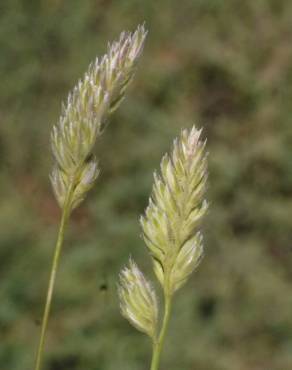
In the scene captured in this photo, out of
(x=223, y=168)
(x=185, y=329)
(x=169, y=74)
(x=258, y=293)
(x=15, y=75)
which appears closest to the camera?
(x=185, y=329)

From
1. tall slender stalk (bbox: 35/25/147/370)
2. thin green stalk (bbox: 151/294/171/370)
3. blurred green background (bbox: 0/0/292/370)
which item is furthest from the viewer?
blurred green background (bbox: 0/0/292/370)

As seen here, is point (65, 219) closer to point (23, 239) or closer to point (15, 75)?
point (23, 239)

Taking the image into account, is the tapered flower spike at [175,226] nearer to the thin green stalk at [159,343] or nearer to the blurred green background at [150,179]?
the thin green stalk at [159,343]

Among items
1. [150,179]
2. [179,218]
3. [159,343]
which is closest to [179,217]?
[179,218]

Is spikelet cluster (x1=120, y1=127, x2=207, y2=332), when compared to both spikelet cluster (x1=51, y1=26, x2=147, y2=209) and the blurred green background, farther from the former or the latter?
the blurred green background

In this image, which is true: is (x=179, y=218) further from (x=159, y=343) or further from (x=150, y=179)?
(x=150, y=179)

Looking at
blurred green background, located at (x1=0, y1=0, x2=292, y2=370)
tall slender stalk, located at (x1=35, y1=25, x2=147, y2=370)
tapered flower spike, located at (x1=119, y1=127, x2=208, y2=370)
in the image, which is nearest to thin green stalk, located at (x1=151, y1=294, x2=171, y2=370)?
tapered flower spike, located at (x1=119, y1=127, x2=208, y2=370)

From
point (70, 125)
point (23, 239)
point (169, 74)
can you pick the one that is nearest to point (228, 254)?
point (23, 239)
